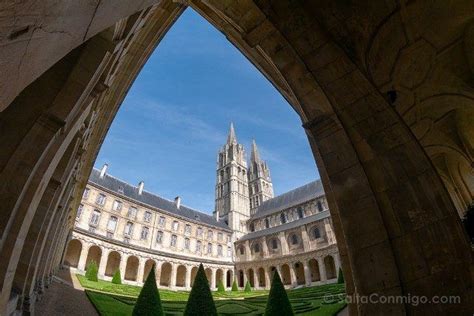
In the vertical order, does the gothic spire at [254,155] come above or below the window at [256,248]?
above

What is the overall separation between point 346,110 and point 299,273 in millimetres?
48703

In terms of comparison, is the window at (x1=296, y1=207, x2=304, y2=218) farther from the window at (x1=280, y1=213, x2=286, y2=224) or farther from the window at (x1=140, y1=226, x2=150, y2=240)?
the window at (x1=140, y1=226, x2=150, y2=240)

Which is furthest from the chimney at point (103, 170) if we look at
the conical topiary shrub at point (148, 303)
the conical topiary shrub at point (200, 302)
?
the conical topiary shrub at point (200, 302)

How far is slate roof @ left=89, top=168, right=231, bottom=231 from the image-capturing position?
43750 millimetres

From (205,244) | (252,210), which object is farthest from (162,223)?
(252,210)

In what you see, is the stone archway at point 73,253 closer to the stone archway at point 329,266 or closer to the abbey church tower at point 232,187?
the abbey church tower at point 232,187

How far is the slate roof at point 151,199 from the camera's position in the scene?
1722 inches

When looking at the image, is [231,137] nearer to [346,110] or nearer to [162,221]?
[162,221]

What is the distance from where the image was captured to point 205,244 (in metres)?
51.5

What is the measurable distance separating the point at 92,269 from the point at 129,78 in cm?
2773

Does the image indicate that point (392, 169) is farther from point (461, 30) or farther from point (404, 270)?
→ point (461, 30)

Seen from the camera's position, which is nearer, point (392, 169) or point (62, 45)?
point (62, 45)

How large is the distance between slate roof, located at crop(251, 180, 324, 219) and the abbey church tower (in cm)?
406

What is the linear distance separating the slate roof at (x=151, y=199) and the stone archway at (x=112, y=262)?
9900mm
